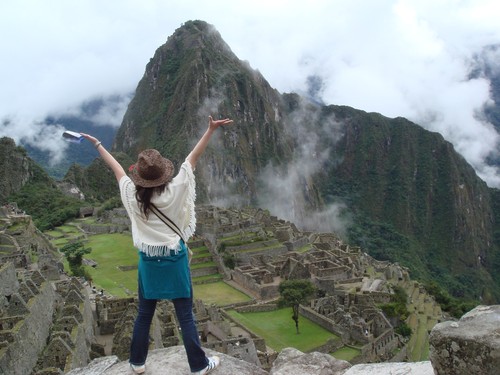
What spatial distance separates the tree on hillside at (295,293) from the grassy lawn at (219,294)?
2.91 m

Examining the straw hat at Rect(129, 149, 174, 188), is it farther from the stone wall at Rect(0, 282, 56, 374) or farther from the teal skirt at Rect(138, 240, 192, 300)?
the stone wall at Rect(0, 282, 56, 374)

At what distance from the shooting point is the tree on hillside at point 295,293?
27.4m

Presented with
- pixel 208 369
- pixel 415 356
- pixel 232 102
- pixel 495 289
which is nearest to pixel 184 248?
pixel 208 369

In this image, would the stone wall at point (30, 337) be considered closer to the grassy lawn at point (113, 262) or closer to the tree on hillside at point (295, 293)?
the grassy lawn at point (113, 262)

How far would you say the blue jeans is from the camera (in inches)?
178

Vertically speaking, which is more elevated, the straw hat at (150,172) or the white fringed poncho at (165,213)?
the straw hat at (150,172)

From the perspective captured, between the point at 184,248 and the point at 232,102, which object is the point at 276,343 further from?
the point at 232,102

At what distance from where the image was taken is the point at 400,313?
28.7m

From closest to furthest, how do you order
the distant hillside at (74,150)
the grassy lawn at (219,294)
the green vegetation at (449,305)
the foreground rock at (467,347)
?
the foreground rock at (467,347) < the grassy lawn at (219,294) < the green vegetation at (449,305) < the distant hillside at (74,150)

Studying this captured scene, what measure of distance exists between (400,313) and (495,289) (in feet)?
309

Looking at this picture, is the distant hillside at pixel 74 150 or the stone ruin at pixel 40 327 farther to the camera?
the distant hillside at pixel 74 150

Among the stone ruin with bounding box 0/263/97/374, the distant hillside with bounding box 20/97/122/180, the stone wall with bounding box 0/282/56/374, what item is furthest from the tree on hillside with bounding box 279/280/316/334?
the distant hillside with bounding box 20/97/122/180

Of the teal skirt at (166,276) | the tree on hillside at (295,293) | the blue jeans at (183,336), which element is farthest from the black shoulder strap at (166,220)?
the tree on hillside at (295,293)

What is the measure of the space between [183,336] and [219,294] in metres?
27.7
